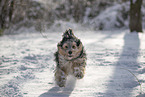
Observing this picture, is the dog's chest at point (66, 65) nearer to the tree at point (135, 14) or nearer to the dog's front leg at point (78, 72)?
the dog's front leg at point (78, 72)

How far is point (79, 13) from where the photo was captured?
50.3ft

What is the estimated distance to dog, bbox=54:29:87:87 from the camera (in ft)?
8.14

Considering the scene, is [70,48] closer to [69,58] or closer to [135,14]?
[69,58]

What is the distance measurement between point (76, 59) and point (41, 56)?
2.17 meters

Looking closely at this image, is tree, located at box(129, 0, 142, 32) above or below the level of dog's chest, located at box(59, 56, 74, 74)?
above

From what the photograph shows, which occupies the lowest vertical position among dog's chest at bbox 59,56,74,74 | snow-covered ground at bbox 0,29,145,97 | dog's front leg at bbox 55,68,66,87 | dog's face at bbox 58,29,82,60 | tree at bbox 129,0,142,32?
snow-covered ground at bbox 0,29,145,97

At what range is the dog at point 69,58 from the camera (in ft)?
8.14

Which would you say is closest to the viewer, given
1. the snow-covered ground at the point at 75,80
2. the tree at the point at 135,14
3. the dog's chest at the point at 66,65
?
the snow-covered ground at the point at 75,80

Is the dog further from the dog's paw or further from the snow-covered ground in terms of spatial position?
the snow-covered ground

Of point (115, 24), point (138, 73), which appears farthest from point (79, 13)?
point (138, 73)

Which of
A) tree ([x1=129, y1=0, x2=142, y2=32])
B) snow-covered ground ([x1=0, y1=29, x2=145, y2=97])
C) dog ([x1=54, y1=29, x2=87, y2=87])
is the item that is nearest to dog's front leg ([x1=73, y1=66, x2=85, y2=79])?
dog ([x1=54, y1=29, x2=87, y2=87])

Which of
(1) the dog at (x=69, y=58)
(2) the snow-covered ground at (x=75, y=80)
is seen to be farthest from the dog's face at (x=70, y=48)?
(2) the snow-covered ground at (x=75, y=80)

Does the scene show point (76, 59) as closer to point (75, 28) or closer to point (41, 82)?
point (41, 82)

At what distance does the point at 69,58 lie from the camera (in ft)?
8.23
